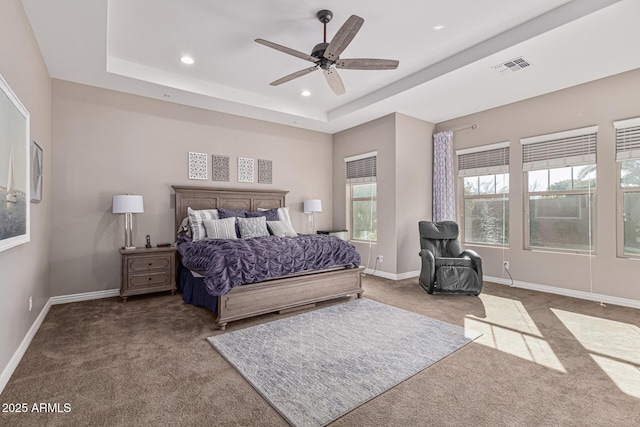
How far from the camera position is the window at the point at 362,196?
593 cm

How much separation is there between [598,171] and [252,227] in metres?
4.82

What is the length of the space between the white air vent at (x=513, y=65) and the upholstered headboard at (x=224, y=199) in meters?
3.86

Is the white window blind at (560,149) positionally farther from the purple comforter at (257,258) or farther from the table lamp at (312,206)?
the table lamp at (312,206)

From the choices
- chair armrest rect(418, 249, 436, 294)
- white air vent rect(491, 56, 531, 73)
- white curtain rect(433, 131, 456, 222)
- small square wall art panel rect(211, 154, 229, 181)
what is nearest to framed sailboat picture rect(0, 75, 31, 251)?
small square wall art panel rect(211, 154, 229, 181)

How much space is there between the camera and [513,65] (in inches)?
143

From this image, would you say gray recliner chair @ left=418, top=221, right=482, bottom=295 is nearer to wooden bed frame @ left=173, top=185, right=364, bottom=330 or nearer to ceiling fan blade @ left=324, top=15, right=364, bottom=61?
wooden bed frame @ left=173, top=185, right=364, bottom=330

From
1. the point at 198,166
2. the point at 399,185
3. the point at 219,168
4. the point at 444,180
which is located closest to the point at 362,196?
the point at 399,185

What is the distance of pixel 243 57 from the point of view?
389 centimetres

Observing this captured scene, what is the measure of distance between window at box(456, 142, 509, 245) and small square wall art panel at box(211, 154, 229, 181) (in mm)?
4174

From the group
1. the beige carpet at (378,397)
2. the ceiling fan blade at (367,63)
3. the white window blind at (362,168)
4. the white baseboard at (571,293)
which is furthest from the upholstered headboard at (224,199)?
the white baseboard at (571,293)

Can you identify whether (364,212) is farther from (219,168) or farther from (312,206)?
(219,168)

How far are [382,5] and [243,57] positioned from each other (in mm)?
1828

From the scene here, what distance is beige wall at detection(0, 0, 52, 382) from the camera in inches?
84.2

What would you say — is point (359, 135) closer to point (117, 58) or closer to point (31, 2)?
point (117, 58)
